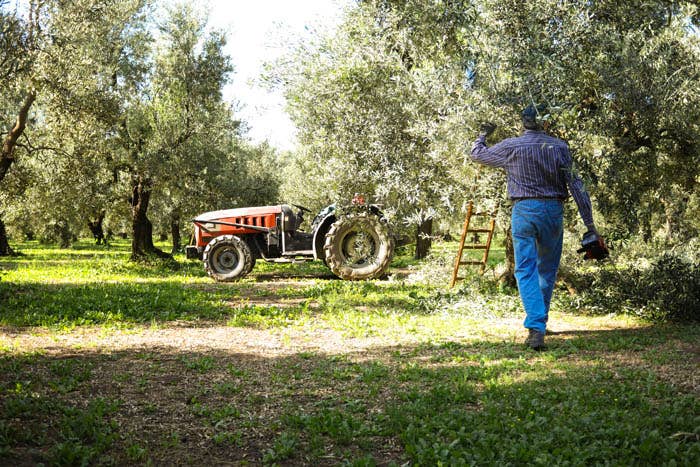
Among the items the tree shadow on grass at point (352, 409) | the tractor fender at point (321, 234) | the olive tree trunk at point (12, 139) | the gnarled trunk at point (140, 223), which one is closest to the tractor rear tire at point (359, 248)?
the tractor fender at point (321, 234)

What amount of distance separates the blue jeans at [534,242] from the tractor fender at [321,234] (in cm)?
832

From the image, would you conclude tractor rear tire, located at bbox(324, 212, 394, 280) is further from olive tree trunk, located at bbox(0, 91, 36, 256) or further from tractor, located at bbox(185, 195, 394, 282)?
olive tree trunk, located at bbox(0, 91, 36, 256)

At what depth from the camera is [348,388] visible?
16.1ft

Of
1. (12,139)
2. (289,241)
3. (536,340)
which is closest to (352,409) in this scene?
(536,340)

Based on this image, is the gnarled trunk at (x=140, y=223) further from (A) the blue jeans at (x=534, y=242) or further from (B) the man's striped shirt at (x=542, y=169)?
(A) the blue jeans at (x=534, y=242)

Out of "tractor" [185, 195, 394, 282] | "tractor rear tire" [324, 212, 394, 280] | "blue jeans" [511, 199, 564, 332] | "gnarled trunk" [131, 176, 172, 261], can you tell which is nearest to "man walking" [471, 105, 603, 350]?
"blue jeans" [511, 199, 564, 332]

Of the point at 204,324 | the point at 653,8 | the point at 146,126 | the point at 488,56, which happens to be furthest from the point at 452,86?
the point at 146,126

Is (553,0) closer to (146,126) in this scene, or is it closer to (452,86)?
(452,86)

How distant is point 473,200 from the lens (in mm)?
8062

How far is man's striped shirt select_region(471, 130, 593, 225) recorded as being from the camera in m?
5.79

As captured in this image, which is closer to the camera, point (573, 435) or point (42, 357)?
point (573, 435)

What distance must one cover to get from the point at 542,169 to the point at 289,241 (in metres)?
9.51

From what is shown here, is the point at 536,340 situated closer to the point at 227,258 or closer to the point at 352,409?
the point at 352,409

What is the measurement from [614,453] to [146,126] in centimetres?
1750
